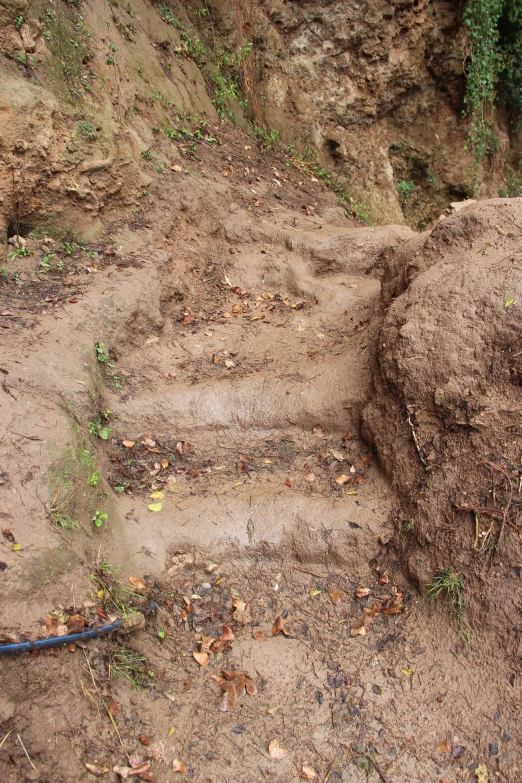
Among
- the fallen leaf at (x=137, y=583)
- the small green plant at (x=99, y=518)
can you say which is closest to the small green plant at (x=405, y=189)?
the small green plant at (x=99, y=518)

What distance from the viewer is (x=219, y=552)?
3.83 metres

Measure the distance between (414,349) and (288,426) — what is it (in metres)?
1.26

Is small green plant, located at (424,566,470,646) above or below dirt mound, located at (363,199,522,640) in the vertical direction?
below

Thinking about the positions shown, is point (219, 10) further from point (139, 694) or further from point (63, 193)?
point (139, 694)

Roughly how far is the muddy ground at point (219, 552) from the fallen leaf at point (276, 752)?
0.01m

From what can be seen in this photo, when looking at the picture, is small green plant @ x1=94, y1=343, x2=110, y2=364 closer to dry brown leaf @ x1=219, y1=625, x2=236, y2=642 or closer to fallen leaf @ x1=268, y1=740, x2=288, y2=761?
dry brown leaf @ x1=219, y1=625, x2=236, y2=642

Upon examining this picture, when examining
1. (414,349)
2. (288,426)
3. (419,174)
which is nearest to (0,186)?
(288,426)

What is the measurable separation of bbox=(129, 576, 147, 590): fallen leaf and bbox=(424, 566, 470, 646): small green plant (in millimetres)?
1775

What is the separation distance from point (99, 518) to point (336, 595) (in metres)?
1.63

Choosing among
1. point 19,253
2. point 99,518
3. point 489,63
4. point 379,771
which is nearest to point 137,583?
point 99,518

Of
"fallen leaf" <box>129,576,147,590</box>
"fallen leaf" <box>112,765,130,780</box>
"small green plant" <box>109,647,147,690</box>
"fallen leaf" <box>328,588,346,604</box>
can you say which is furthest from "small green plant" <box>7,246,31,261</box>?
"fallen leaf" <box>112,765,130,780</box>

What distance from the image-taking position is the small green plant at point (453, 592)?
327cm

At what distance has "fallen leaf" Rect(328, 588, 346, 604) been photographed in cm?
364

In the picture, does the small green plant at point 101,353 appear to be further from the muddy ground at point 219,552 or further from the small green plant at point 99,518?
the small green plant at point 99,518
